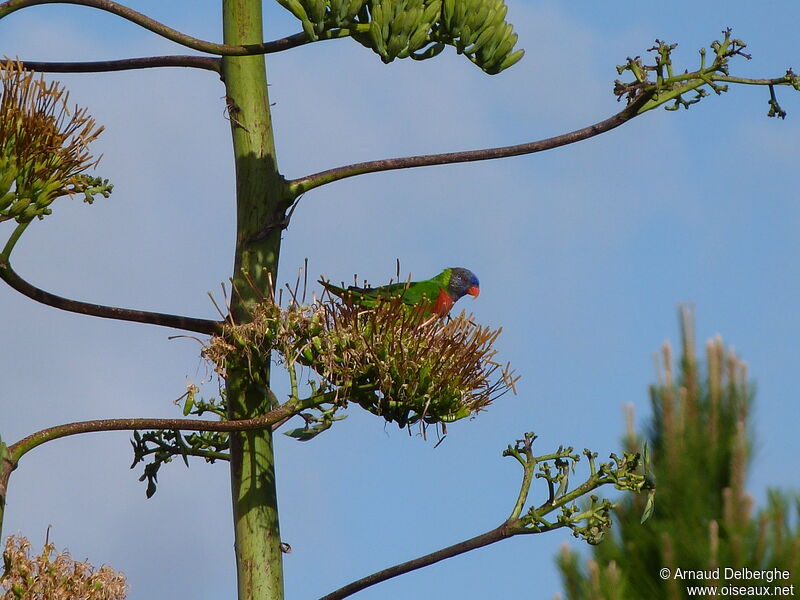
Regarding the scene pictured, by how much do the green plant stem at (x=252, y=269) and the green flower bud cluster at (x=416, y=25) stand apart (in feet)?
2.62

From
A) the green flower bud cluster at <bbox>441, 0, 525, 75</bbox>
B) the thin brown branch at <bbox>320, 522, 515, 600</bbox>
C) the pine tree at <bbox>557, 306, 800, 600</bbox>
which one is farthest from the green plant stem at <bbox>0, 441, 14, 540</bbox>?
the pine tree at <bbox>557, 306, 800, 600</bbox>

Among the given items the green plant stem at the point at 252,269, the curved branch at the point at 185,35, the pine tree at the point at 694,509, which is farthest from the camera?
the pine tree at the point at 694,509

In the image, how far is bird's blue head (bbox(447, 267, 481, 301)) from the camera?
259 inches

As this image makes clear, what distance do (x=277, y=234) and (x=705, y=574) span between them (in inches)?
Result: 230

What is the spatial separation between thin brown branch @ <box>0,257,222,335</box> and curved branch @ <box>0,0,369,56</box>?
3.80ft

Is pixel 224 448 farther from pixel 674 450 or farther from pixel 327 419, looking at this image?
pixel 674 450

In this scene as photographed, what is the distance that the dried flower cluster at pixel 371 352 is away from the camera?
14.0ft

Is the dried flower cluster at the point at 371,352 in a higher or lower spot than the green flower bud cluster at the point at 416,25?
lower

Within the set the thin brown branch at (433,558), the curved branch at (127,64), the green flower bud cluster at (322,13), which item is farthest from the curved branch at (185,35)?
the thin brown branch at (433,558)

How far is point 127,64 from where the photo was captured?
5047 millimetres

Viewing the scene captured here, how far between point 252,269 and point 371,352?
2.40 feet

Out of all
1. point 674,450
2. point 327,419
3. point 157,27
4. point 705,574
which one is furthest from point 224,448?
point 674,450

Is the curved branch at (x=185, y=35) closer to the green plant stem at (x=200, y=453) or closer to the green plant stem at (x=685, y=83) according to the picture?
the green plant stem at (x=685, y=83)

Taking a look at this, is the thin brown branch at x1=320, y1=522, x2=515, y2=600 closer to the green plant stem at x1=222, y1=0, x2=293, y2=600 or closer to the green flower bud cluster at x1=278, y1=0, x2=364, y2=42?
the green plant stem at x1=222, y1=0, x2=293, y2=600
